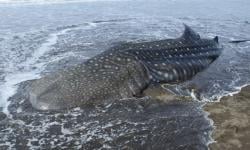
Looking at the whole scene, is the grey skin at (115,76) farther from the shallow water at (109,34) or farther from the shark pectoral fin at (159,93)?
the shallow water at (109,34)

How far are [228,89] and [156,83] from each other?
153cm

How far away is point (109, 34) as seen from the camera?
13.3 meters

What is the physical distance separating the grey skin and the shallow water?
330 millimetres

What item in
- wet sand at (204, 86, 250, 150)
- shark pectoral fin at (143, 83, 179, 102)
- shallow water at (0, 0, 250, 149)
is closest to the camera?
wet sand at (204, 86, 250, 150)

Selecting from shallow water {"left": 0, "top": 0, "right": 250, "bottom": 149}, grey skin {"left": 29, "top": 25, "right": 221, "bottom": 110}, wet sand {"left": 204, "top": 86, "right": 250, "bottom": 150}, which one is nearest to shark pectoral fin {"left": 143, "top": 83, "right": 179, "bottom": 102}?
grey skin {"left": 29, "top": 25, "right": 221, "bottom": 110}

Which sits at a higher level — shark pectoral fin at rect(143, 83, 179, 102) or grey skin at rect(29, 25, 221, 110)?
grey skin at rect(29, 25, 221, 110)

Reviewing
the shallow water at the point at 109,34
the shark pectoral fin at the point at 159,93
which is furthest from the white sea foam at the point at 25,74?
the shark pectoral fin at the point at 159,93

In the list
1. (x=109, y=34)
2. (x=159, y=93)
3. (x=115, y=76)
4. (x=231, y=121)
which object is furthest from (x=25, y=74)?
(x=109, y=34)

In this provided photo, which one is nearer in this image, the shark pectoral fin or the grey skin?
the grey skin

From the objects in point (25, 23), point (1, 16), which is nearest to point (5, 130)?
point (25, 23)

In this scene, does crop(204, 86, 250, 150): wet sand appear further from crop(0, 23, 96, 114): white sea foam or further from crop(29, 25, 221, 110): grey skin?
crop(0, 23, 96, 114): white sea foam

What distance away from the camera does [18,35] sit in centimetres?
1290

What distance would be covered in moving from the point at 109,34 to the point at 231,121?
740cm

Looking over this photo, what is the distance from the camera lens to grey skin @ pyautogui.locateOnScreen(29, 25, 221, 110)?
23.2 ft
